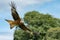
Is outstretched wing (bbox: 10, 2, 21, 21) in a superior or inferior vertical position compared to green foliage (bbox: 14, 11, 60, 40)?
inferior

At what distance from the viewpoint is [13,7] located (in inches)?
476

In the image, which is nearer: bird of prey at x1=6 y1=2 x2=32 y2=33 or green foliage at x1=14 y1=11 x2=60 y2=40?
bird of prey at x1=6 y1=2 x2=32 y2=33

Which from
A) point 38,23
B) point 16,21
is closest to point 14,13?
point 16,21

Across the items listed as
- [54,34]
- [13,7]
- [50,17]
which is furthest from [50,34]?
[13,7]

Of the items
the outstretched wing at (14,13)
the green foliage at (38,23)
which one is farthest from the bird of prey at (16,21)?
the green foliage at (38,23)

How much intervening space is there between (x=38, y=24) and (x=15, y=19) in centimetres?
7075

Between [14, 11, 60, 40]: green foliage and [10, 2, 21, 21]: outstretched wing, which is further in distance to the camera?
[14, 11, 60, 40]: green foliage

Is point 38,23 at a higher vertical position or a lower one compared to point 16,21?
higher

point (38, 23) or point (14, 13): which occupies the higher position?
point (38, 23)

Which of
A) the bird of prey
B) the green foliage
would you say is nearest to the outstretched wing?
the bird of prey

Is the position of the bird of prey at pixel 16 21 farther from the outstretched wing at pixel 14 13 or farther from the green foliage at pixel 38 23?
the green foliage at pixel 38 23

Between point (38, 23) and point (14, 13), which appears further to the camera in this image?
point (38, 23)

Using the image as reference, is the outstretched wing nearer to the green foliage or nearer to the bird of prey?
the bird of prey

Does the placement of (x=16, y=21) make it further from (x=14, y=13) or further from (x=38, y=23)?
(x=38, y=23)
